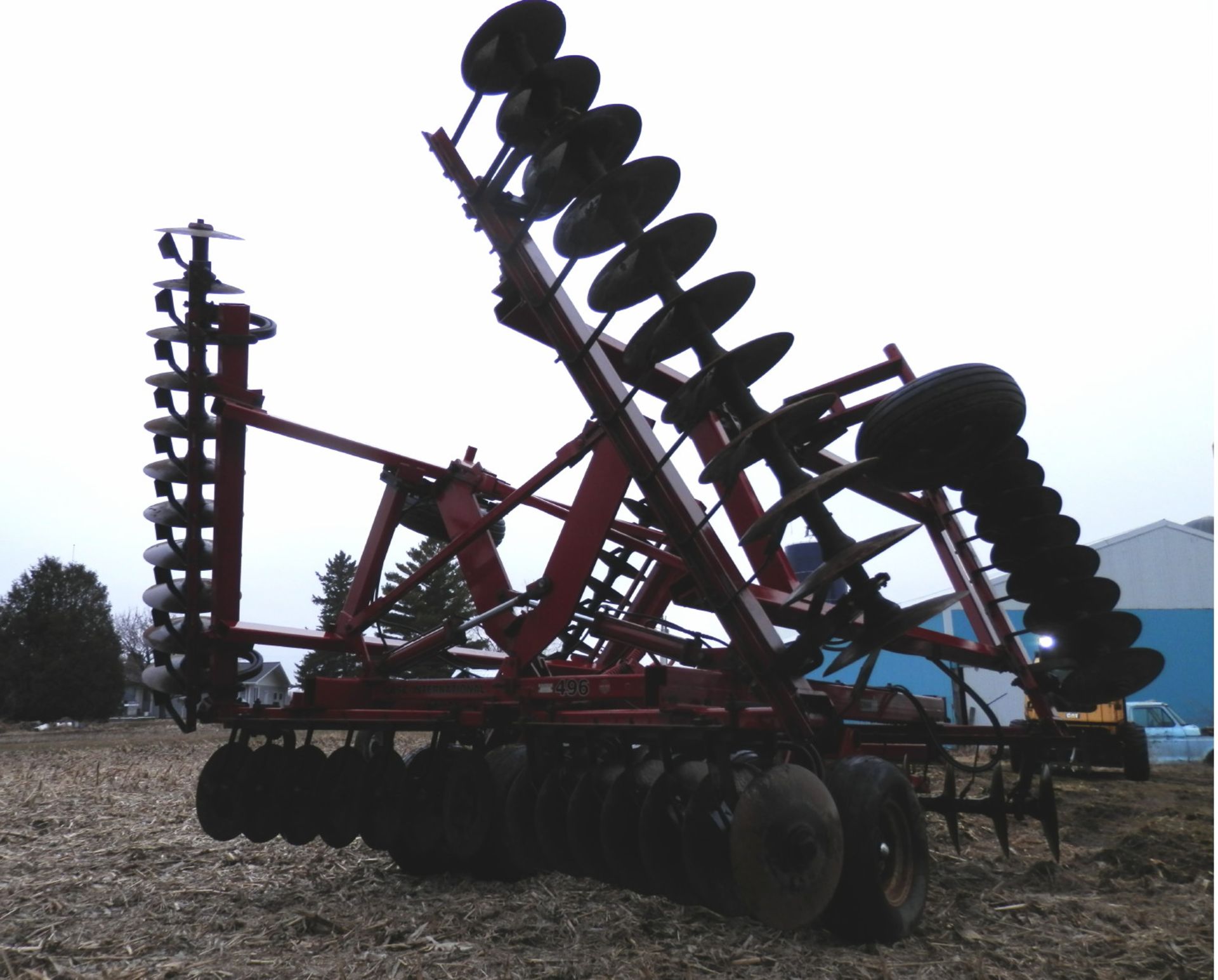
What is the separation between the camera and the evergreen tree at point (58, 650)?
1192 inches

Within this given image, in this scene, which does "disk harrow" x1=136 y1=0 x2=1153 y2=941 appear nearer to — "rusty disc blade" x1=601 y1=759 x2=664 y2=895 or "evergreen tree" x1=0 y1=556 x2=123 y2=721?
"rusty disc blade" x1=601 y1=759 x2=664 y2=895

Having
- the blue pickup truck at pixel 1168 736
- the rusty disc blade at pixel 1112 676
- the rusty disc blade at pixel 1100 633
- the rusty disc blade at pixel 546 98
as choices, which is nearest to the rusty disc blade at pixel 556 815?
the rusty disc blade at pixel 546 98

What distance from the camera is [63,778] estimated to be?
948 cm

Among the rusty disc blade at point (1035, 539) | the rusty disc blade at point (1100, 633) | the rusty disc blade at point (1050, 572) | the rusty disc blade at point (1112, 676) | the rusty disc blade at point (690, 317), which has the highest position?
the rusty disc blade at point (690, 317)

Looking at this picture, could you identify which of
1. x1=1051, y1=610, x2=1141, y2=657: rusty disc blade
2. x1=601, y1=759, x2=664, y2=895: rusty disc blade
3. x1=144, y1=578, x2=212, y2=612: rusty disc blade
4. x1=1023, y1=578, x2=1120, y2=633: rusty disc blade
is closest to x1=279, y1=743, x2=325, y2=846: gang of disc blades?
x1=144, y1=578, x2=212, y2=612: rusty disc blade

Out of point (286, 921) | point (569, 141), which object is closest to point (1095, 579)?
point (569, 141)

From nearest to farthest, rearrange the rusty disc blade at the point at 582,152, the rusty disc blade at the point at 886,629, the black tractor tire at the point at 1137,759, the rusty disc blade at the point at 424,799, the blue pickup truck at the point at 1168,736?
the rusty disc blade at the point at 886,629 → the rusty disc blade at the point at 582,152 → the rusty disc blade at the point at 424,799 → the black tractor tire at the point at 1137,759 → the blue pickup truck at the point at 1168,736

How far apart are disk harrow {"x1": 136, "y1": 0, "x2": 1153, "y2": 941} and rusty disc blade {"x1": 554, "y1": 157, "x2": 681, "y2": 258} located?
0.01 m

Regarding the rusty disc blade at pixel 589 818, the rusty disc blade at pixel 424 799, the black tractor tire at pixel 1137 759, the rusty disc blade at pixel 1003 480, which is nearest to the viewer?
the rusty disc blade at pixel 589 818

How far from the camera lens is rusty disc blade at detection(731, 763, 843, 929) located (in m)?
3.05

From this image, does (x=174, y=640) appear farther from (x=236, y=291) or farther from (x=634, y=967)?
(x=634, y=967)

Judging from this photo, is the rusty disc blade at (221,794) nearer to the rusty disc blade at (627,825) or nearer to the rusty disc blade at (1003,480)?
the rusty disc blade at (627,825)

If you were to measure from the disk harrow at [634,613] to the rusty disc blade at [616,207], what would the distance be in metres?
0.01

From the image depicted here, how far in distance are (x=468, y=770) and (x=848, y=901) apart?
1860mm
